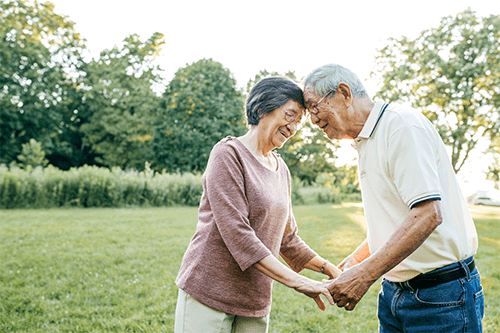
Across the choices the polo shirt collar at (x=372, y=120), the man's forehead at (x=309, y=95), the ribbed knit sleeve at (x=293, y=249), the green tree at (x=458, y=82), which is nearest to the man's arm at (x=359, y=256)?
the ribbed knit sleeve at (x=293, y=249)

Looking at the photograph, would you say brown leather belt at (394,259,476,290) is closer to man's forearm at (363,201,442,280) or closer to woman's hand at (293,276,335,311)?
man's forearm at (363,201,442,280)

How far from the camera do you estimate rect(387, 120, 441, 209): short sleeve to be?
1.72 meters

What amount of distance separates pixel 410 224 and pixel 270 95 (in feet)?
3.55

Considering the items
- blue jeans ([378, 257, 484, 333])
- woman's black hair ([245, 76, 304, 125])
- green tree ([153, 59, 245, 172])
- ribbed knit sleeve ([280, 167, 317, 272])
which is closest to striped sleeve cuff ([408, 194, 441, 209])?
blue jeans ([378, 257, 484, 333])

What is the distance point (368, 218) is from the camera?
85.9 inches

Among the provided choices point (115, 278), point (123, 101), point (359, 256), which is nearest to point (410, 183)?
point (359, 256)

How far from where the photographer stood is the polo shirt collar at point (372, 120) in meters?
2.03

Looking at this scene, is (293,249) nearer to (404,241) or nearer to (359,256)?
(359,256)

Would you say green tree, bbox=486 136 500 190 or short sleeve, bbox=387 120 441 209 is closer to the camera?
short sleeve, bbox=387 120 441 209

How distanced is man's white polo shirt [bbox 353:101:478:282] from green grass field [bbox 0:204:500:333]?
8.92 ft

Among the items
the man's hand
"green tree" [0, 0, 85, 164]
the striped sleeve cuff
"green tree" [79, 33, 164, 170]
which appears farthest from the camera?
"green tree" [79, 33, 164, 170]

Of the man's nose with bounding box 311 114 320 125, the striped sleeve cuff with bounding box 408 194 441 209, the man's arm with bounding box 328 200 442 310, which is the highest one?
the man's nose with bounding box 311 114 320 125

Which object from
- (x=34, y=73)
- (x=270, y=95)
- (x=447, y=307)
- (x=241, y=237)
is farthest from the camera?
(x=34, y=73)

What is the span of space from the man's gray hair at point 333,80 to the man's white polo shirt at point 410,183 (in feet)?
0.65
